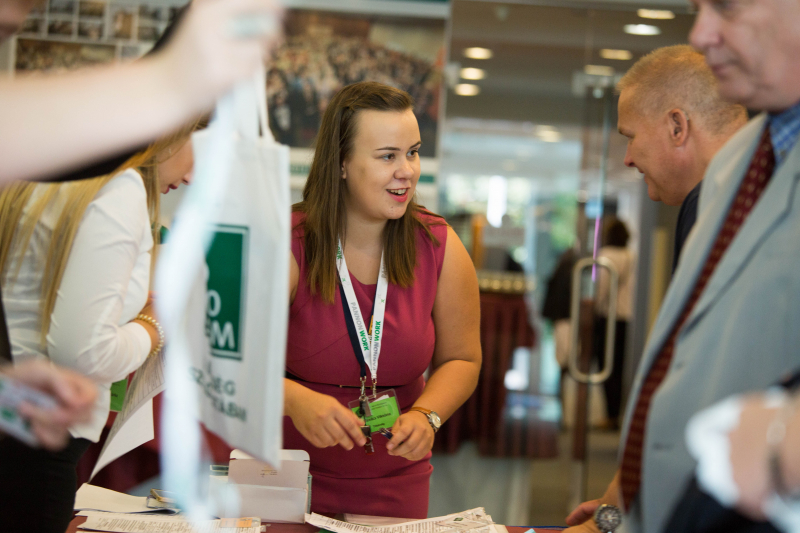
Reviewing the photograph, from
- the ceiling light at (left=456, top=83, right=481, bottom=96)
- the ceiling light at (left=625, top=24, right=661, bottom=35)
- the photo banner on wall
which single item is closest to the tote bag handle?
the photo banner on wall

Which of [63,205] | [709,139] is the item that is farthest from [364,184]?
[709,139]

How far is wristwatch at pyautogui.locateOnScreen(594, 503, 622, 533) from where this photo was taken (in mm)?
1172

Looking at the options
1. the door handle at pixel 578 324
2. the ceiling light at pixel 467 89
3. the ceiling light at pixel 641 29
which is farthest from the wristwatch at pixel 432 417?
the ceiling light at pixel 641 29

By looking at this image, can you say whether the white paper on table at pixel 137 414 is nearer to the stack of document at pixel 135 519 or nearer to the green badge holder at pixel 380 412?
the stack of document at pixel 135 519

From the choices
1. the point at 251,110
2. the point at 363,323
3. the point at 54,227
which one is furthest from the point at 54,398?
the point at 363,323

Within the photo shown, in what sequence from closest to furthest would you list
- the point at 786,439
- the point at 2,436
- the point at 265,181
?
the point at 786,439, the point at 265,181, the point at 2,436

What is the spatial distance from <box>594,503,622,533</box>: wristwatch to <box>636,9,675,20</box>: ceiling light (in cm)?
334

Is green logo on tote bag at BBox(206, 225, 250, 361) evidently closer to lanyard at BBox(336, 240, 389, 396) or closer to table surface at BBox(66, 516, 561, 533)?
table surface at BBox(66, 516, 561, 533)

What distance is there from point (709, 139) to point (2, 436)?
5.42ft

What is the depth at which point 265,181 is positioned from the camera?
0.78 m

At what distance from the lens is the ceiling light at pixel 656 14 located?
3.83 meters

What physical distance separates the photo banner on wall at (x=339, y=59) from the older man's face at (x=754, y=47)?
2.88 m

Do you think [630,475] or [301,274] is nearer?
[630,475]

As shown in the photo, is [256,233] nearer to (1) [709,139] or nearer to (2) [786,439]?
(2) [786,439]
